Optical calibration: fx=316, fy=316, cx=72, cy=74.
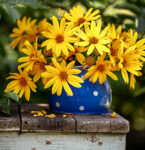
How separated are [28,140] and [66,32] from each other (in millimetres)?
425

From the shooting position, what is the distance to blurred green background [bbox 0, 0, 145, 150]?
1.60 m

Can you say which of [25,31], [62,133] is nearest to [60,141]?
[62,133]

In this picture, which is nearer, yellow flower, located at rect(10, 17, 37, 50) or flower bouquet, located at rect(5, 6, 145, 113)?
flower bouquet, located at rect(5, 6, 145, 113)

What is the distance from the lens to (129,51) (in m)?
1.17

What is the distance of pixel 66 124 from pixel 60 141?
0.07m

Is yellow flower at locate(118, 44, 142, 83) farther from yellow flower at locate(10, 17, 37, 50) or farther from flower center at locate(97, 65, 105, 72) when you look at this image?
yellow flower at locate(10, 17, 37, 50)

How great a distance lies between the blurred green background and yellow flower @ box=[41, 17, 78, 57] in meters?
0.30

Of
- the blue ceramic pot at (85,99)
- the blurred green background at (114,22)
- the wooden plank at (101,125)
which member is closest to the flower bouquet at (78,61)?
the blue ceramic pot at (85,99)

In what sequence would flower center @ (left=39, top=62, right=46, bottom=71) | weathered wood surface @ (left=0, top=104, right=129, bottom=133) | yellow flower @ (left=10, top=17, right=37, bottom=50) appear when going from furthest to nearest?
yellow flower @ (left=10, top=17, right=37, bottom=50)
flower center @ (left=39, top=62, right=46, bottom=71)
weathered wood surface @ (left=0, top=104, right=129, bottom=133)

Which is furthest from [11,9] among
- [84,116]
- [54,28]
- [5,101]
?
Result: [84,116]

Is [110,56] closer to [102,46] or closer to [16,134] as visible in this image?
[102,46]

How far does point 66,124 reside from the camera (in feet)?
3.76

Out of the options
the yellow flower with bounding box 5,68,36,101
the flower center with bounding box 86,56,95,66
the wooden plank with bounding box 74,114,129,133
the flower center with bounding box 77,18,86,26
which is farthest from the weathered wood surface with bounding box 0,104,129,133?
the flower center with bounding box 77,18,86,26

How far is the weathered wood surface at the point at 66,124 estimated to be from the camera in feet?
3.69
